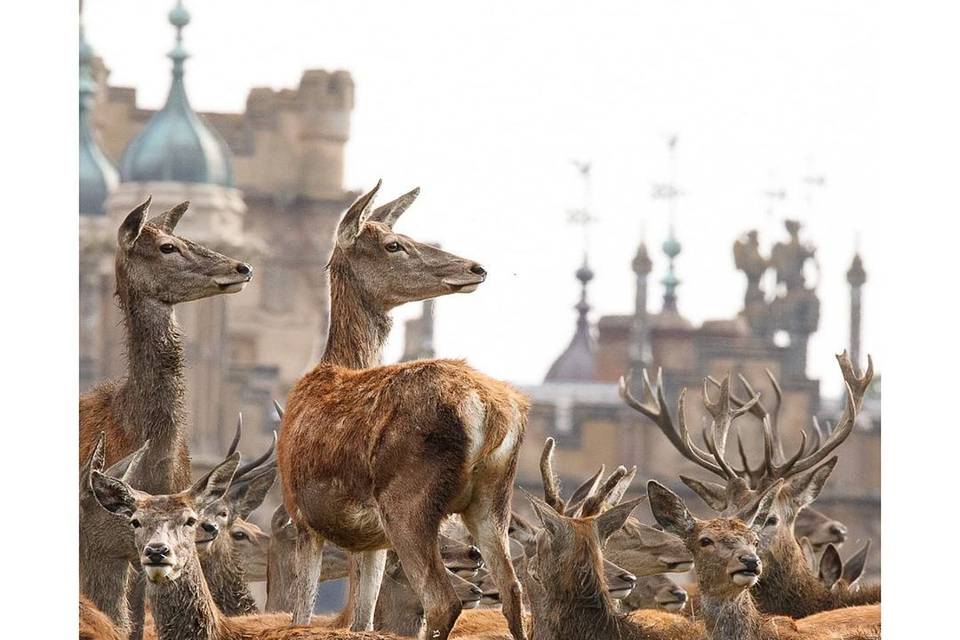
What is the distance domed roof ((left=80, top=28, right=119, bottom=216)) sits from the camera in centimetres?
6122

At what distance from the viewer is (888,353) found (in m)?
10.6

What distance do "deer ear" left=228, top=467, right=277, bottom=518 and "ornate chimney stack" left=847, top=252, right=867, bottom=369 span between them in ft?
165

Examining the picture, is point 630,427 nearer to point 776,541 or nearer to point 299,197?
point 299,197

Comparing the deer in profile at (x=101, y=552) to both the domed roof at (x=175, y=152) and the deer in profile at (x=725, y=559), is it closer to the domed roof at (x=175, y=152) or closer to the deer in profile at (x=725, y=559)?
the deer in profile at (x=725, y=559)

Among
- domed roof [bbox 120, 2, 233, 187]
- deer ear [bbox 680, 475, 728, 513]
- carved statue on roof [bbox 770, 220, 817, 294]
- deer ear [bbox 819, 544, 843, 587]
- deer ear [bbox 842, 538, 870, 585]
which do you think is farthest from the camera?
carved statue on roof [bbox 770, 220, 817, 294]

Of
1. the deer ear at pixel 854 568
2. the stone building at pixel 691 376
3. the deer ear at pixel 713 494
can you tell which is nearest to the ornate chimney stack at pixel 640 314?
the stone building at pixel 691 376

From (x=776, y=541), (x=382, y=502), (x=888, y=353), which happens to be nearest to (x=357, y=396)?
(x=382, y=502)

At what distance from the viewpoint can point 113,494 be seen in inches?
381

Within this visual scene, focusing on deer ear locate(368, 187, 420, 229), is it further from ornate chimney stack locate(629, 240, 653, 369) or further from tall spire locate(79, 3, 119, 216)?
tall spire locate(79, 3, 119, 216)

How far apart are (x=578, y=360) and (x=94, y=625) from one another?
55.9m

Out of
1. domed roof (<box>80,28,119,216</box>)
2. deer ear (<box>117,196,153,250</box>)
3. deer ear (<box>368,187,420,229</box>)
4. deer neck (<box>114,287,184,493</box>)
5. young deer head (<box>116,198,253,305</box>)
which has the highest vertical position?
domed roof (<box>80,28,119,216</box>)

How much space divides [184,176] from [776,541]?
163 ft

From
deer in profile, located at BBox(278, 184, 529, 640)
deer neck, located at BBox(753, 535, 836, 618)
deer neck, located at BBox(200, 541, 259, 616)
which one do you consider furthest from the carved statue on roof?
deer in profile, located at BBox(278, 184, 529, 640)

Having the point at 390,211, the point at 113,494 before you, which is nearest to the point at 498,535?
the point at 113,494
